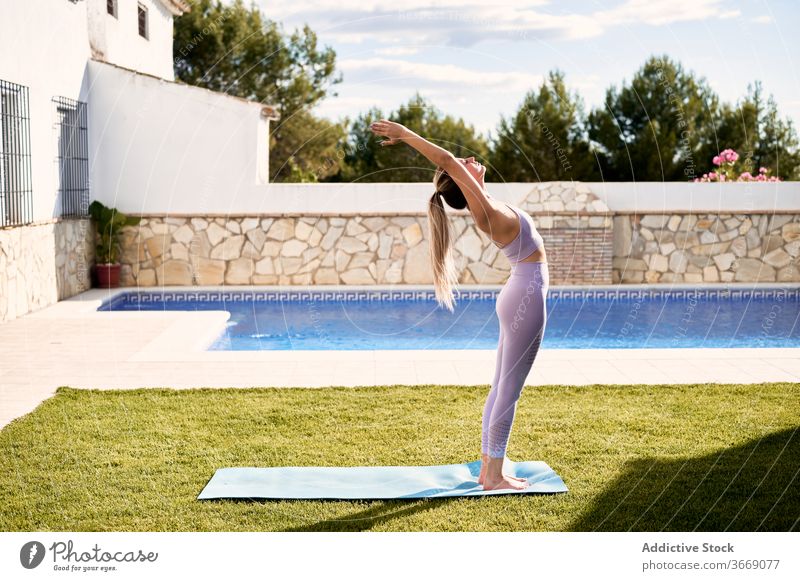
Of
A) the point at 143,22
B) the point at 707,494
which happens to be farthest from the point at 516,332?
the point at 143,22

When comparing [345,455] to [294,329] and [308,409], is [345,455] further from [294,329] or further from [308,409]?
[294,329]

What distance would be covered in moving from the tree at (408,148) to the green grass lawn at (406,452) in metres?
14.3

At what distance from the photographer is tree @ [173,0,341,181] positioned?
25250mm

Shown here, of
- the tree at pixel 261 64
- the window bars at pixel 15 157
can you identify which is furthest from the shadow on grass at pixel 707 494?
the tree at pixel 261 64

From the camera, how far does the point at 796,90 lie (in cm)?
1708

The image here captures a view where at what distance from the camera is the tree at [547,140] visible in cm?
2069

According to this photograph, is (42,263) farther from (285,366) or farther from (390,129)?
(390,129)

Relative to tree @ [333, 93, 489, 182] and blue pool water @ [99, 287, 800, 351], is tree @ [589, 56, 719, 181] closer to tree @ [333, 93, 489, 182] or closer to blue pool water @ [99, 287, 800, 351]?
tree @ [333, 93, 489, 182]

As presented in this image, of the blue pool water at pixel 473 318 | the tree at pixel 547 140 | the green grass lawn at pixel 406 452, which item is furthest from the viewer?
the tree at pixel 547 140

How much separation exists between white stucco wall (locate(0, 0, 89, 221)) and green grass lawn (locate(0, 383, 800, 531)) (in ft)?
18.3

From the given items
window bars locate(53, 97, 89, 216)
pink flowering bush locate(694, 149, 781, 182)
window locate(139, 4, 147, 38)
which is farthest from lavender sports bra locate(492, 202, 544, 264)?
window locate(139, 4, 147, 38)

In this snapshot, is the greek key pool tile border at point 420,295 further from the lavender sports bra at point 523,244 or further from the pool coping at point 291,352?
the lavender sports bra at point 523,244

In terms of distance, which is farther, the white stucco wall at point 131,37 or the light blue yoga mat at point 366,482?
the white stucco wall at point 131,37
